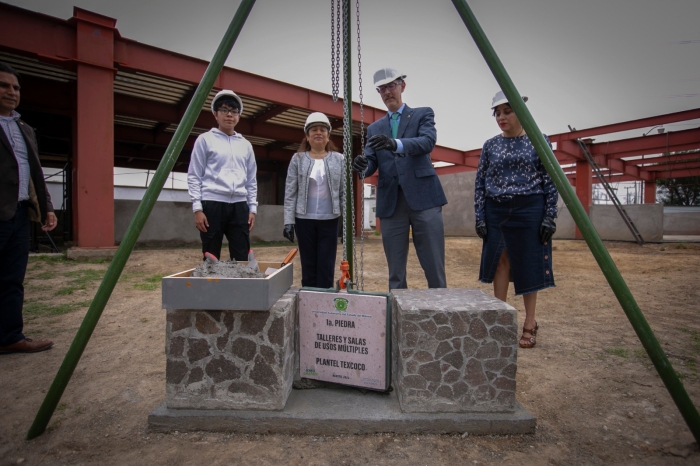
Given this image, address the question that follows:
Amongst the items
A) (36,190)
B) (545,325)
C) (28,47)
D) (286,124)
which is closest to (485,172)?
(545,325)

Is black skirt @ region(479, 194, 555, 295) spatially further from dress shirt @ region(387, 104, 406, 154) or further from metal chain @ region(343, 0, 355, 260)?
metal chain @ region(343, 0, 355, 260)

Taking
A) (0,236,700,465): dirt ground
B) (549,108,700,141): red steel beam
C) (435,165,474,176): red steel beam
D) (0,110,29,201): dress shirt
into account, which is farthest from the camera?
(435,165,474,176): red steel beam

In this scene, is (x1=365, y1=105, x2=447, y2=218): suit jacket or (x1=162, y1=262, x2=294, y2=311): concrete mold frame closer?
(x1=162, y1=262, x2=294, y2=311): concrete mold frame

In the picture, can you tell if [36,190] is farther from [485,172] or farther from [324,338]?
[485,172]

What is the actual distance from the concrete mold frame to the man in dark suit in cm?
149

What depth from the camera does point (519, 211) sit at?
8.22 ft

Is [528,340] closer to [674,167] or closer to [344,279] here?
[344,279]

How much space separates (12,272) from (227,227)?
1.34 metres

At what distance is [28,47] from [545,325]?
Result: 8.09 m

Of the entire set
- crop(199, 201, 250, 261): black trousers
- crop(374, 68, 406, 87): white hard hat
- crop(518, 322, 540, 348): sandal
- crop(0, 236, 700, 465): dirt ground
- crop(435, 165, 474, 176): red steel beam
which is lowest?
crop(0, 236, 700, 465): dirt ground

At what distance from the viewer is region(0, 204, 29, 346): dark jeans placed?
239cm

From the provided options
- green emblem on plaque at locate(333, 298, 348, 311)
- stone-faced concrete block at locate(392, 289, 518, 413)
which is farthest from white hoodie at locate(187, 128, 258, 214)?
stone-faced concrete block at locate(392, 289, 518, 413)

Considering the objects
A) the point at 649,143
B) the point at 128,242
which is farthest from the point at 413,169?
the point at 649,143

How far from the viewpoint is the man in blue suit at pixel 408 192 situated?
2475 mm
